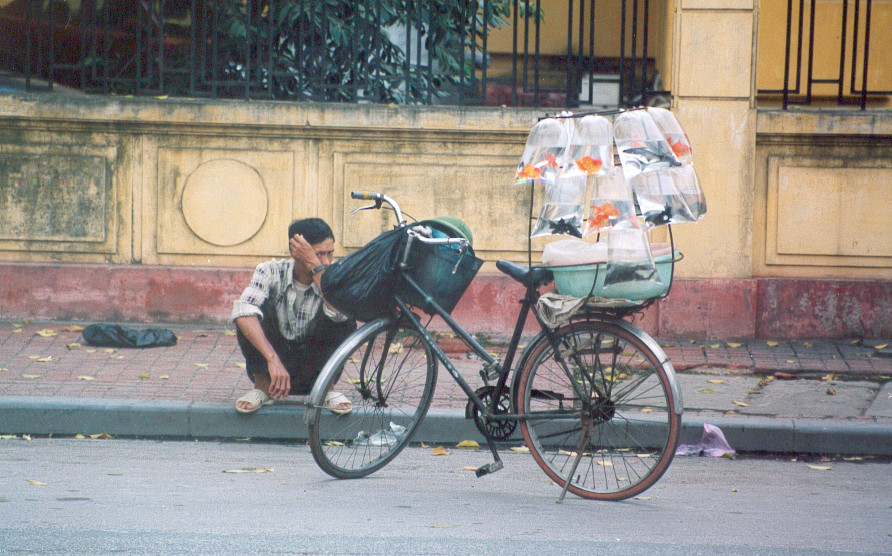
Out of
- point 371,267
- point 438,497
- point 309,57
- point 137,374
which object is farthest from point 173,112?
point 438,497

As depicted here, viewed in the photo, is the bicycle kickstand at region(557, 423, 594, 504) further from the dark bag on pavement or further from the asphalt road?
the dark bag on pavement

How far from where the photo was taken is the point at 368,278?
474cm

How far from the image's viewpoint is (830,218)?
8.25m

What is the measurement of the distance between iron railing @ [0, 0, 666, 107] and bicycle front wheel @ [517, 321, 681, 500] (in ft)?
13.3

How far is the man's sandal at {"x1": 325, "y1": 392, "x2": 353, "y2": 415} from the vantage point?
4.70m

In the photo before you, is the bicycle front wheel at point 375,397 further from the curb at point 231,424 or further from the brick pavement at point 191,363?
the brick pavement at point 191,363

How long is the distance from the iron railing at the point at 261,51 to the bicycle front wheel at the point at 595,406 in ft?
13.3

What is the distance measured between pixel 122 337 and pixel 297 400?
6.79 ft

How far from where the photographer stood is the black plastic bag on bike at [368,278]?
4.72 m

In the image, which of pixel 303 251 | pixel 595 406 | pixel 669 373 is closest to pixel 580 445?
pixel 595 406

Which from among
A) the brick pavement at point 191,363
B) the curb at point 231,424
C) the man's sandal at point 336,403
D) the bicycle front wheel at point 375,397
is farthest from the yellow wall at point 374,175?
the man's sandal at point 336,403

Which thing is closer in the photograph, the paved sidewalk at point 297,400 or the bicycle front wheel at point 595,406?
the bicycle front wheel at point 595,406

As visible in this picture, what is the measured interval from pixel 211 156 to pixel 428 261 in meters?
4.07

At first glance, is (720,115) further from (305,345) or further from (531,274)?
(531,274)
